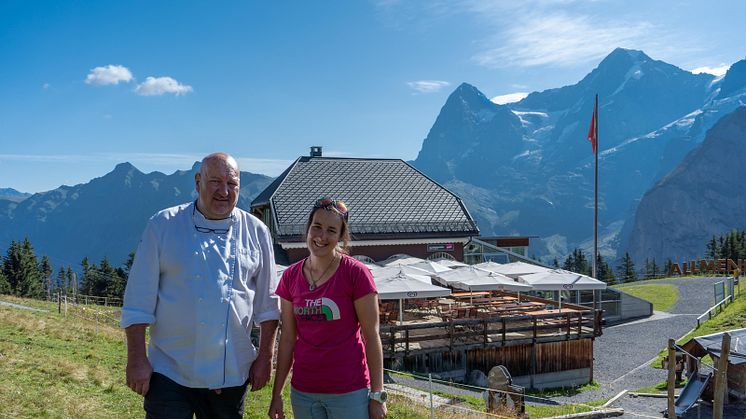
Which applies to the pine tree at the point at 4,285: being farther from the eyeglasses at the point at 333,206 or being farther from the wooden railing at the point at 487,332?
the eyeglasses at the point at 333,206

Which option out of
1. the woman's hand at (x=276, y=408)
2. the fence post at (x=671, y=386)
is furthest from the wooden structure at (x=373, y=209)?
the woman's hand at (x=276, y=408)

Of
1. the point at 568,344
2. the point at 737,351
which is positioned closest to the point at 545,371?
the point at 568,344

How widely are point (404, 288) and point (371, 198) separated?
53.6ft

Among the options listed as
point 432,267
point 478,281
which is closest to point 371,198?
point 432,267

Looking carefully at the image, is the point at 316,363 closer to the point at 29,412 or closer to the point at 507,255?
the point at 29,412

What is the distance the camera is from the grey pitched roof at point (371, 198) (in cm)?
3041

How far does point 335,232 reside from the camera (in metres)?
4.25

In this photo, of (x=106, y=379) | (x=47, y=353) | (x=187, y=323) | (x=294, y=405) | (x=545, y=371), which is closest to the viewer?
(x=187, y=323)

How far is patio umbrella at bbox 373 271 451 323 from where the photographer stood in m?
16.8

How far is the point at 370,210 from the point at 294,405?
27.8 metres

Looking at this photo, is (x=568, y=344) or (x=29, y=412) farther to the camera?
(x=568, y=344)

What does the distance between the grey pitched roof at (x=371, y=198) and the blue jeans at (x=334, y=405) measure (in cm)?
2401

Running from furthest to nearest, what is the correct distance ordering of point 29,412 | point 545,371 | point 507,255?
1. point 507,255
2. point 545,371
3. point 29,412

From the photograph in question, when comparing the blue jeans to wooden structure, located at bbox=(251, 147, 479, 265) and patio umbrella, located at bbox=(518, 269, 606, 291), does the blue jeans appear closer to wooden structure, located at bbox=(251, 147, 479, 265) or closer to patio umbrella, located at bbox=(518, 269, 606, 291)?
Answer: patio umbrella, located at bbox=(518, 269, 606, 291)
